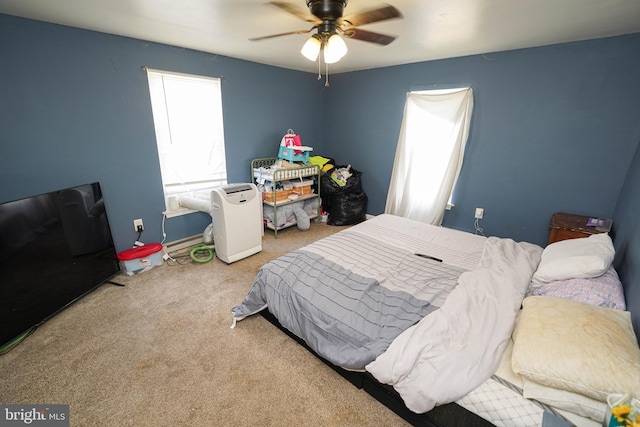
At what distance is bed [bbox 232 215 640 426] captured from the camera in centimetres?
106

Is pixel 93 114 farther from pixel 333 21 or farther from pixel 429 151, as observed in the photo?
pixel 429 151

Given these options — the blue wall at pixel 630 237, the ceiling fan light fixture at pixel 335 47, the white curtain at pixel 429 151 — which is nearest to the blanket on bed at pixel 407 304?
the blue wall at pixel 630 237

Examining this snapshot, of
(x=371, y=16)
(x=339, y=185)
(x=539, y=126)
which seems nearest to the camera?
(x=371, y=16)

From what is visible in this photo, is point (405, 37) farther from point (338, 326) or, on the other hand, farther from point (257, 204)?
point (338, 326)

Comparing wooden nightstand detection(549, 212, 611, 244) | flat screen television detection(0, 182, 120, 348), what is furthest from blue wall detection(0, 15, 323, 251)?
wooden nightstand detection(549, 212, 611, 244)

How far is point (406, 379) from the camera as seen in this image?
3.93 ft

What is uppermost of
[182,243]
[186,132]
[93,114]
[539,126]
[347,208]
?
[539,126]

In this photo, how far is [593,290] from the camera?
Answer: 1.40m

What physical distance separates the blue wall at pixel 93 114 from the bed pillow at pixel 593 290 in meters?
3.40

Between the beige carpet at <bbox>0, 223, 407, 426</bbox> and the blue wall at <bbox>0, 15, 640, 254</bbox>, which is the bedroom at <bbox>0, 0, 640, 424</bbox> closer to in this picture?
the blue wall at <bbox>0, 15, 640, 254</bbox>

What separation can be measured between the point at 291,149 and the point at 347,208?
1.18 meters

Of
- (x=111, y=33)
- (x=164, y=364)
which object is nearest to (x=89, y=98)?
(x=111, y=33)

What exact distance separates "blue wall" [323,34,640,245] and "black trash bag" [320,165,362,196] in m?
0.75

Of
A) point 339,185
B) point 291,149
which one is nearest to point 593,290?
point 339,185
